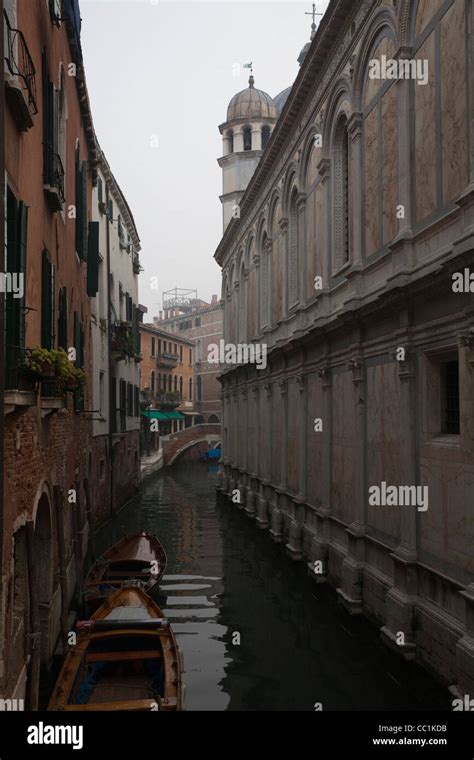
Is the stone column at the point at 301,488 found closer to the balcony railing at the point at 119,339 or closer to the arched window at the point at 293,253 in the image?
the arched window at the point at 293,253

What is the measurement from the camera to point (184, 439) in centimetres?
4528

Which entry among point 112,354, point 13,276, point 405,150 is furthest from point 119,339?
point 13,276

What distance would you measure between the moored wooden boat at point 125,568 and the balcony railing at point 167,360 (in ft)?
113

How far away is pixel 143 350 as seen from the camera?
46906mm

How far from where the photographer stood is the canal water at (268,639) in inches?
344

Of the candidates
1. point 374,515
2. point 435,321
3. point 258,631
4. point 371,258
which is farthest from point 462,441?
point 258,631

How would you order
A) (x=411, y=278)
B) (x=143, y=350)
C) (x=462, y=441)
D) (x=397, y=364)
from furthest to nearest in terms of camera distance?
A: (x=143, y=350), (x=397, y=364), (x=411, y=278), (x=462, y=441)

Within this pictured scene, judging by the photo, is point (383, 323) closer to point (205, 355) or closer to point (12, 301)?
point (12, 301)

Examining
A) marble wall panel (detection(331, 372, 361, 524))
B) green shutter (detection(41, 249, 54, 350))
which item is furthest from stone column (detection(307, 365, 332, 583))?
green shutter (detection(41, 249, 54, 350))

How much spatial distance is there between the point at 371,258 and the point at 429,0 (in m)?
3.82

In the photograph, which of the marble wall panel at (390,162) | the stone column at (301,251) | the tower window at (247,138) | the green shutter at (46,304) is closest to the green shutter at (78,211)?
the green shutter at (46,304)

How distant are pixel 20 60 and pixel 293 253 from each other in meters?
11.1

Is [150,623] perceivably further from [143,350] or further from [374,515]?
[143,350]

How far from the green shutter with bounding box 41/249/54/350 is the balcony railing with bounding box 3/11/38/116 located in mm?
2033
